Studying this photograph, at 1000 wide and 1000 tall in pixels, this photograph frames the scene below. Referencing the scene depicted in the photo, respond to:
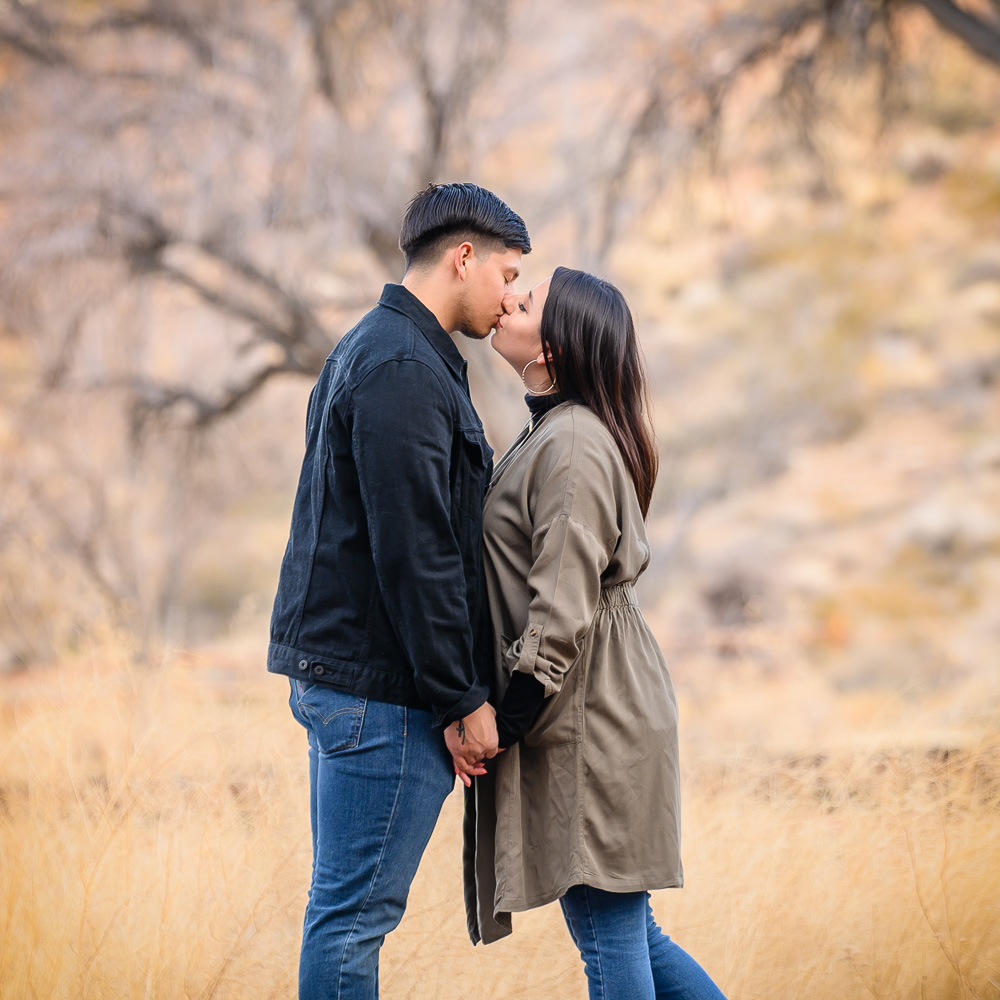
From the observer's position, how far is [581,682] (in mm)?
1748

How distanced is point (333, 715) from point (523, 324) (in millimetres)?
786

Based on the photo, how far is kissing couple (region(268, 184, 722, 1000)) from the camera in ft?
5.25

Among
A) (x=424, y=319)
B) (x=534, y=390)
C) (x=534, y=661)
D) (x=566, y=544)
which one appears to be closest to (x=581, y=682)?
(x=534, y=661)

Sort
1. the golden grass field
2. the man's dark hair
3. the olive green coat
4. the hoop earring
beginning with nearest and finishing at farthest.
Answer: the olive green coat, the man's dark hair, the hoop earring, the golden grass field

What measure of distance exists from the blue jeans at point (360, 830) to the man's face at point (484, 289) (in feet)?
2.32

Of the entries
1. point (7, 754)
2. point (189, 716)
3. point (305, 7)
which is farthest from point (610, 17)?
point (7, 754)

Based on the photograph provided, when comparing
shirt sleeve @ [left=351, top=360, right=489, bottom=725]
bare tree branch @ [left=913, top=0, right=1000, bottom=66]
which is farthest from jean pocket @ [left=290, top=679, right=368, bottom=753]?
bare tree branch @ [left=913, top=0, right=1000, bottom=66]

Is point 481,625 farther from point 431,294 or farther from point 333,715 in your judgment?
point 431,294

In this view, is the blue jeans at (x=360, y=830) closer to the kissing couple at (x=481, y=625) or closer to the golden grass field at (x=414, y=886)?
the kissing couple at (x=481, y=625)

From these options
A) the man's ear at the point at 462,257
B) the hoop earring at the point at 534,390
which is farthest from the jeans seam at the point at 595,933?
the man's ear at the point at 462,257

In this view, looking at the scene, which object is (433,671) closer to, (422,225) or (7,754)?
(422,225)

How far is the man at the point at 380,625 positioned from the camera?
5.18ft

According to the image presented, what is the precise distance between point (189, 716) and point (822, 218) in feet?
56.3

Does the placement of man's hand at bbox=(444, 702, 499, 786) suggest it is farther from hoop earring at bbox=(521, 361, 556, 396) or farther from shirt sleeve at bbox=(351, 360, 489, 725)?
hoop earring at bbox=(521, 361, 556, 396)
